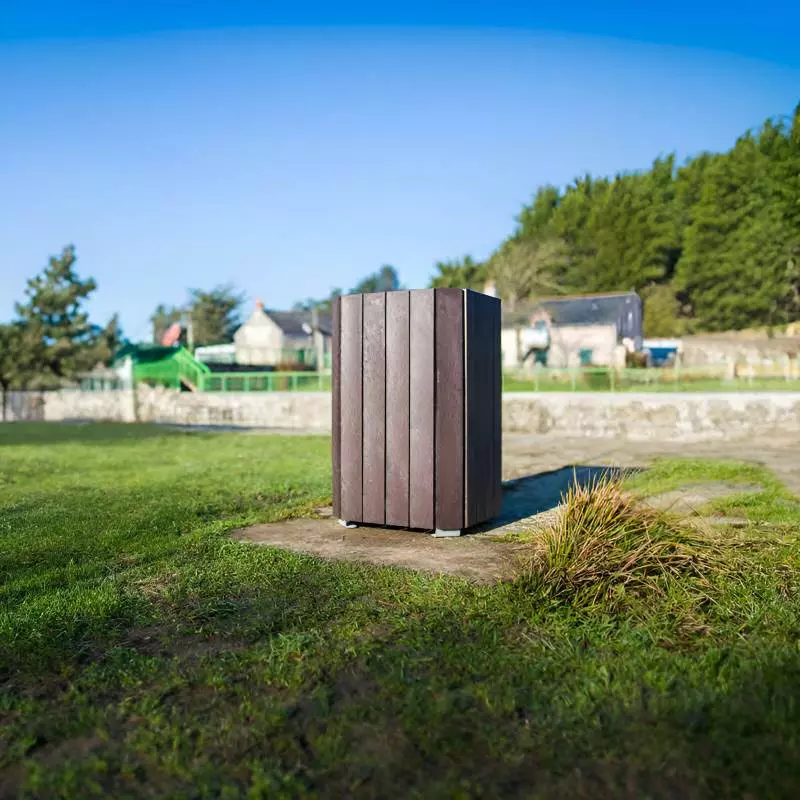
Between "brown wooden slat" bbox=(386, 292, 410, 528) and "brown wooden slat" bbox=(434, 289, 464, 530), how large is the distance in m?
0.25

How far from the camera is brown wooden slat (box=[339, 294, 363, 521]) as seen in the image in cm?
559

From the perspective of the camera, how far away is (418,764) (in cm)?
217

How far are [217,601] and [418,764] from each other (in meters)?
1.80

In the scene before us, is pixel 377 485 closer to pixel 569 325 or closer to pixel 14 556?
pixel 14 556

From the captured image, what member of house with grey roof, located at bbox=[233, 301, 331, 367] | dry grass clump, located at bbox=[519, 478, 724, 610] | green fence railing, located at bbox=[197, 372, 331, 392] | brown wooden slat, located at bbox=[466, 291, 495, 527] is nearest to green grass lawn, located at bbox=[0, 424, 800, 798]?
dry grass clump, located at bbox=[519, 478, 724, 610]

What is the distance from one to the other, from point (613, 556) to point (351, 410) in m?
2.44

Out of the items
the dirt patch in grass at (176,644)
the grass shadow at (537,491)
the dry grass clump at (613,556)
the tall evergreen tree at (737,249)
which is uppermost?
the tall evergreen tree at (737,249)

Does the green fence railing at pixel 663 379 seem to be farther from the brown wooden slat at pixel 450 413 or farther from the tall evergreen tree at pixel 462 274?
the tall evergreen tree at pixel 462 274

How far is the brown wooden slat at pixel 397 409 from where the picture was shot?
17.7 feet

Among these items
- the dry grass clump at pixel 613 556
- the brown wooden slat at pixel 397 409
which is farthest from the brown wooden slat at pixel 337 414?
the dry grass clump at pixel 613 556

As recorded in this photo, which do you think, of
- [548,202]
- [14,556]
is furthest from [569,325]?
[14,556]

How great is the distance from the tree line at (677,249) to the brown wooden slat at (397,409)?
46.1 m

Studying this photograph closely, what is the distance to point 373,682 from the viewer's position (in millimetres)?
2730

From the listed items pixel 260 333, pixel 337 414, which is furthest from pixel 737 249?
pixel 337 414
